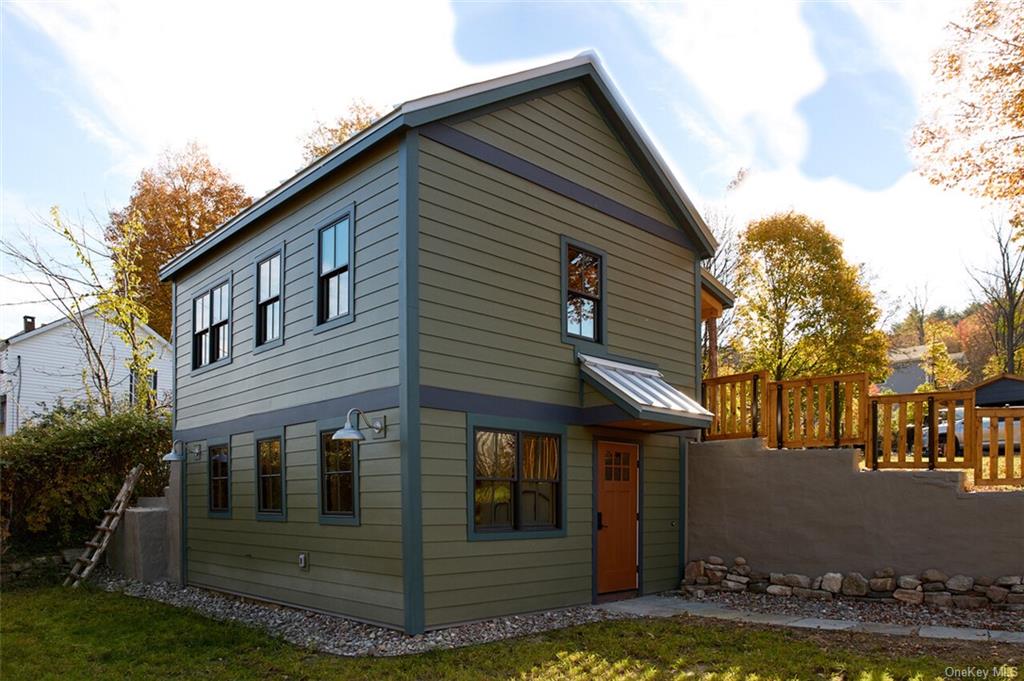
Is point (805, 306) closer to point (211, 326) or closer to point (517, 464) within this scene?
point (517, 464)

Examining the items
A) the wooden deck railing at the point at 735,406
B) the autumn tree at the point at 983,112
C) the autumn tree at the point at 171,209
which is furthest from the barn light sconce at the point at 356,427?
the autumn tree at the point at 171,209

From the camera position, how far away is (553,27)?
11.1 meters

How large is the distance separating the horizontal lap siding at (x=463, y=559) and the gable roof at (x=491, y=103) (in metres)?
3.26

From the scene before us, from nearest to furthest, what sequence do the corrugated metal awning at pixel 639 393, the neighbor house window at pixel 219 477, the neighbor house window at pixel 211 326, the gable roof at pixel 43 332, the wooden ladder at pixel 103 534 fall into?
1. the corrugated metal awning at pixel 639 393
2. the neighbor house window at pixel 219 477
3. the neighbor house window at pixel 211 326
4. the wooden ladder at pixel 103 534
5. the gable roof at pixel 43 332

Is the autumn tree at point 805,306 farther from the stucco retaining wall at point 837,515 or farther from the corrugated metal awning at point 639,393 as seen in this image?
the corrugated metal awning at point 639,393

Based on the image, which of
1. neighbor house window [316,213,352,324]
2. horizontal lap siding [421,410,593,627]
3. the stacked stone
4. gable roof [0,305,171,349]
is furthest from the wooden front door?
gable roof [0,305,171,349]

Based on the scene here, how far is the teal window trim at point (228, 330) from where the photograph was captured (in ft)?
41.8

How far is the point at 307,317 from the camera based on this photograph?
1055cm

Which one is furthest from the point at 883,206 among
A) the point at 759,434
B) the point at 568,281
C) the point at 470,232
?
the point at 470,232

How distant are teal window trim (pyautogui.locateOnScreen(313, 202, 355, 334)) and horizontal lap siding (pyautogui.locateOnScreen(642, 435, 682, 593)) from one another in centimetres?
470

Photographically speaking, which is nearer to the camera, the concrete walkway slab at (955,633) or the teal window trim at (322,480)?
the concrete walkway slab at (955,633)

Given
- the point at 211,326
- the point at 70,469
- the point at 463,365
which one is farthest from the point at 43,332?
the point at 463,365

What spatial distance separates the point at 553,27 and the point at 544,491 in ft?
20.6

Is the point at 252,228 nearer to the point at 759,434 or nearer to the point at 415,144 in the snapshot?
the point at 415,144
